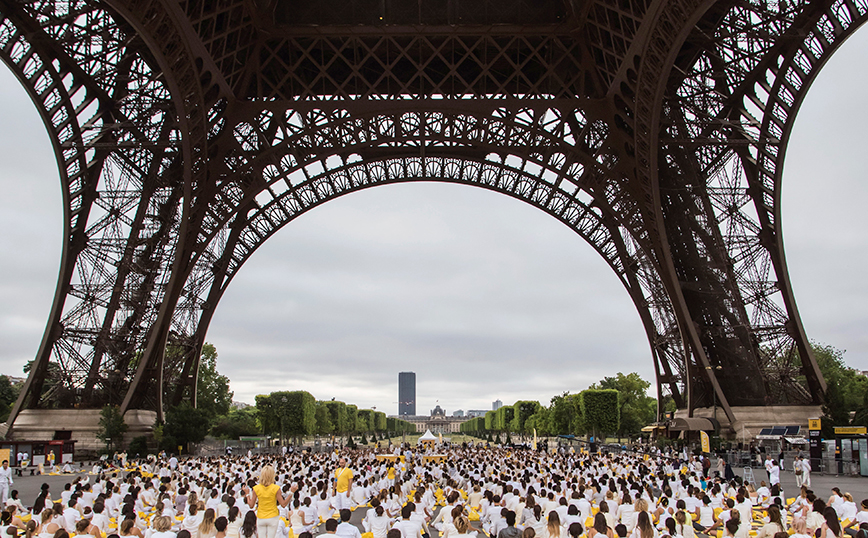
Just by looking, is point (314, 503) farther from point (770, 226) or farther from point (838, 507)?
point (770, 226)

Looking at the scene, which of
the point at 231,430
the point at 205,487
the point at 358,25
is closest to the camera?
the point at 205,487

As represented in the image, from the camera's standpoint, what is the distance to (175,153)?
130 feet

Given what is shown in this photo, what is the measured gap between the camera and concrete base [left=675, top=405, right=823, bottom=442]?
3600 cm

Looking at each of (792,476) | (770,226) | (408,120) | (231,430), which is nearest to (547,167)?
(408,120)

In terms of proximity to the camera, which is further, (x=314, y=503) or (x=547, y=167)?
(x=547, y=167)

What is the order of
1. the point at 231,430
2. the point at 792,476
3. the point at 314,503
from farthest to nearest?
the point at 231,430 < the point at 792,476 < the point at 314,503

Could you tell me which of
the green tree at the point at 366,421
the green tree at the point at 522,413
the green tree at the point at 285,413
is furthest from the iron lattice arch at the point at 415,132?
the green tree at the point at 366,421

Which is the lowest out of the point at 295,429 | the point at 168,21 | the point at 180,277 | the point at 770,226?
the point at 295,429

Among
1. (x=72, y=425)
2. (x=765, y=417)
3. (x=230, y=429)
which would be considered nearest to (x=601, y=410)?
(x=765, y=417)

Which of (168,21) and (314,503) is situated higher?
(168,21)

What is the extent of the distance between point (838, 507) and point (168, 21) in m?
24.5

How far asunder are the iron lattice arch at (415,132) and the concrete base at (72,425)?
719 mm

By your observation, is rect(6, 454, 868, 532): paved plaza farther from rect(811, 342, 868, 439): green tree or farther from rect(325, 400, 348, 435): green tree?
rect(325, 400, 348, 435): green tree

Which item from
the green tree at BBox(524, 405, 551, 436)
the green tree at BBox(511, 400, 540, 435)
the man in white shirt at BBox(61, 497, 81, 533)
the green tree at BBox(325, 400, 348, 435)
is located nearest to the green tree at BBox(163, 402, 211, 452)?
the man in white shirt at BBox(61, 497, 81, 533)
